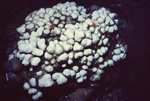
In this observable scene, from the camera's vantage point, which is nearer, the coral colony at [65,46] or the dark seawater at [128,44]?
the coral colony at [65,46]

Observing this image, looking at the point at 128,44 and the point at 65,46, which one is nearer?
the point at 65,46

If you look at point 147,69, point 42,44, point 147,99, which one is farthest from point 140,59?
point 42,44

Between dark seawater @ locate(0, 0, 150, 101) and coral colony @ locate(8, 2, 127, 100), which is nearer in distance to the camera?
coral colony @ locate(8, 2, 127, 100)

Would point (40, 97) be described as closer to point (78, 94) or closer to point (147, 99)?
point (78, 94)
